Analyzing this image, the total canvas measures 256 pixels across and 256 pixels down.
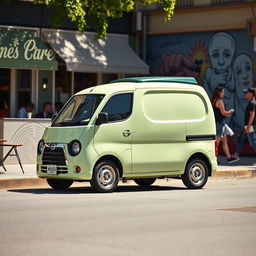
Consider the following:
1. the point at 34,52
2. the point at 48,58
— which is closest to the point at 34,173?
the point at 34,52

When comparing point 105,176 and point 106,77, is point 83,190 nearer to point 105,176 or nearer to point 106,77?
point 105,176

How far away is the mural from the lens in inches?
1148

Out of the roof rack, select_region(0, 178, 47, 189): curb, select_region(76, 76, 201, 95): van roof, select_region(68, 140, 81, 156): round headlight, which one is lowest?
select_region(0, 178, 47, 189): curb

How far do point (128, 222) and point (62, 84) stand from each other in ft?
58.1

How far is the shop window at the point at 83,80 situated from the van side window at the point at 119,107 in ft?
41.3

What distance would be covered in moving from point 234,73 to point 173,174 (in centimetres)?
1109

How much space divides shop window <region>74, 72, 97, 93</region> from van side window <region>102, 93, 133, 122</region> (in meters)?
12.6

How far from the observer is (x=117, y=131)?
1791 centimetres

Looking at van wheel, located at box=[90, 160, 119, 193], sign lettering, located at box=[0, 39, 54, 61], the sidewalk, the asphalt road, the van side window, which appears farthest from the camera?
sign lettering, located at box=[0, 39, 54, 61]

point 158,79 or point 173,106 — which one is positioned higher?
point 158,79

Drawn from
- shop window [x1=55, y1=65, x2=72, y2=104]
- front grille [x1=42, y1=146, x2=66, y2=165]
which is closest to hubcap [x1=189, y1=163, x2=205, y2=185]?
front grille [x1=42, y1=146, x2=66, y2=165]

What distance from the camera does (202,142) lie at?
19.2 metres

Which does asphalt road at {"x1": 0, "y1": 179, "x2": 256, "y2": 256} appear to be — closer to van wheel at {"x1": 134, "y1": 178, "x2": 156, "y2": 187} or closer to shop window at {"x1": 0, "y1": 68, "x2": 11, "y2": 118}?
van wheel at {"x1": 134, "y1": 178, "x2": 156, "y2": 187}

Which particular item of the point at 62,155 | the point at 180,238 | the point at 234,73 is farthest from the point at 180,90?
the point at 234,73
